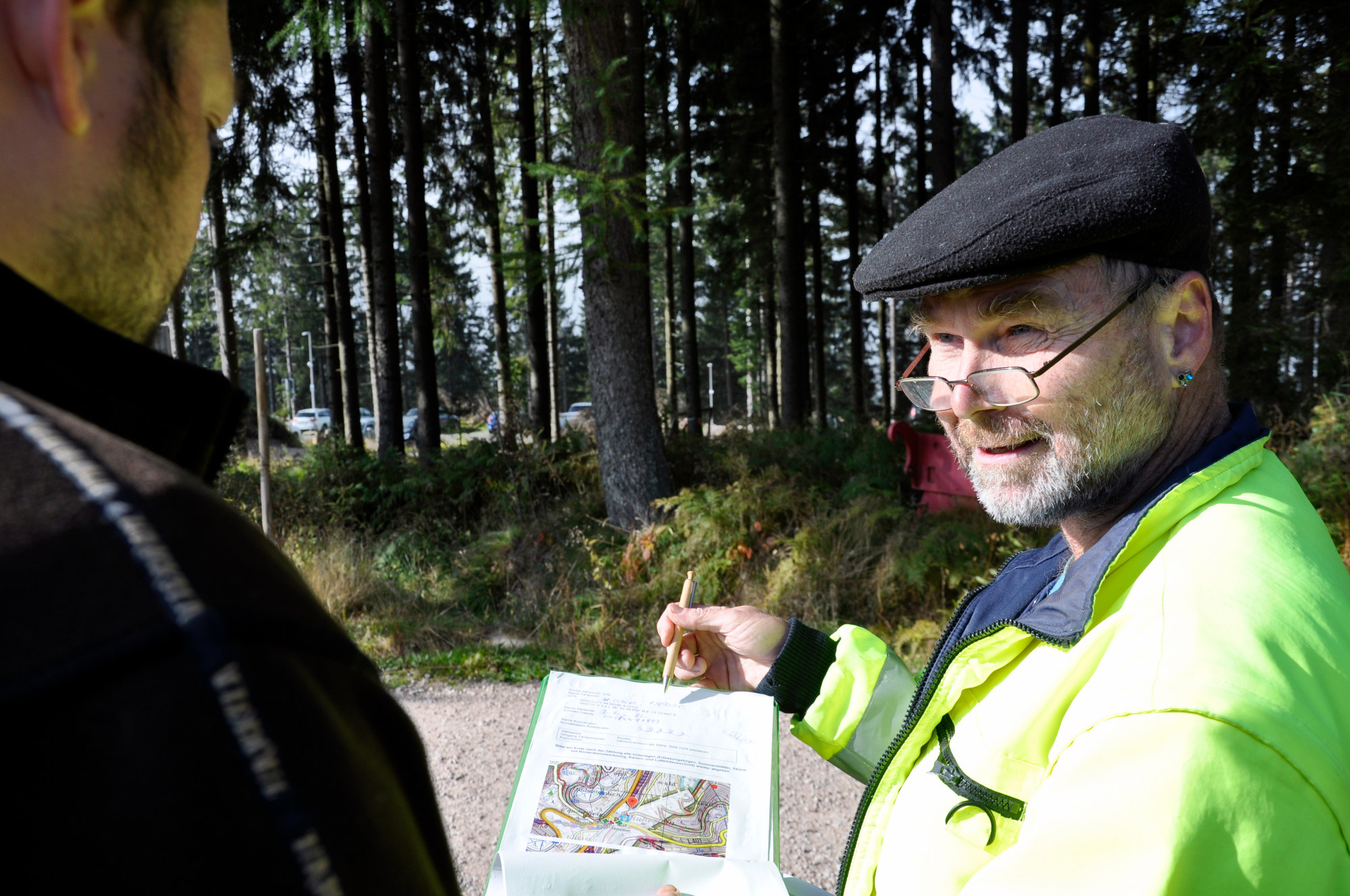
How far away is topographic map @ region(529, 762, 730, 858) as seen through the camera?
1.75 metres

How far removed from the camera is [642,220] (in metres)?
7.73

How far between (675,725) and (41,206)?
65.6 inches

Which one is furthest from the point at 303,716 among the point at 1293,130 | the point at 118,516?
the point at 1293,130

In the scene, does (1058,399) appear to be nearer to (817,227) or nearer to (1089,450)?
(1089,450)

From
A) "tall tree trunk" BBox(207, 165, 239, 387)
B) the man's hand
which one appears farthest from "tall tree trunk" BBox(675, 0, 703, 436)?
the man's hand

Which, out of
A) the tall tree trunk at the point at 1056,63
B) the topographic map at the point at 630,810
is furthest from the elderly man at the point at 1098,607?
the tall tree trunk at the point at 1056,63

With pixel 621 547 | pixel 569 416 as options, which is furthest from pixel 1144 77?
pixel 569 416

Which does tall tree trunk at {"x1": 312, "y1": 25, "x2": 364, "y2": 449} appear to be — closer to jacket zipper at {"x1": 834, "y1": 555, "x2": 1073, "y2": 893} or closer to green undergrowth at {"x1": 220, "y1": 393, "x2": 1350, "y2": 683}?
green undergrowth at {"x1": 220, "y1": 393, "x2": 1350, "y2": 683}

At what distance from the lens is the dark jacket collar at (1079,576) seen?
1428 mm

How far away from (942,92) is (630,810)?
1060 centimetres

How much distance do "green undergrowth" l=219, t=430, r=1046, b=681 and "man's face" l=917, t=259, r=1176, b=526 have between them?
3.99 meters

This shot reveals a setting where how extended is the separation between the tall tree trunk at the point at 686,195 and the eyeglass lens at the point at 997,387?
35.9 feet

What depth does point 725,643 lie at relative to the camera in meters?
2.47

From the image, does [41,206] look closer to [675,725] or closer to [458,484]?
[675,725]
